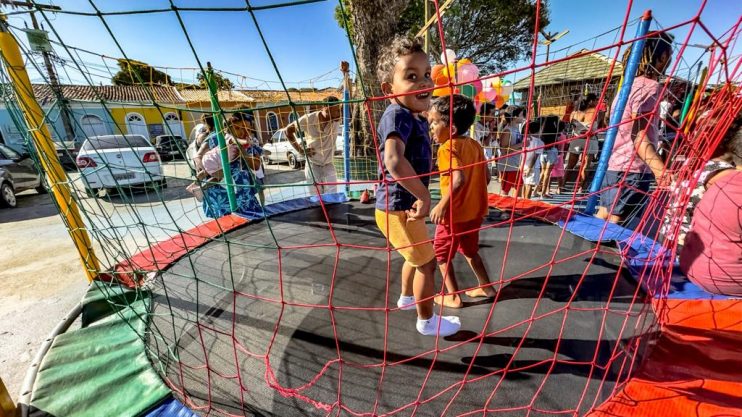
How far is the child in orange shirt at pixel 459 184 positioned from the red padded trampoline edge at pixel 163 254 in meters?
1.15

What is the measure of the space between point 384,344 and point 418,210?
61 centimetres

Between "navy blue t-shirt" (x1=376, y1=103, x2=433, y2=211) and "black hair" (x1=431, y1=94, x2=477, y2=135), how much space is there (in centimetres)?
25

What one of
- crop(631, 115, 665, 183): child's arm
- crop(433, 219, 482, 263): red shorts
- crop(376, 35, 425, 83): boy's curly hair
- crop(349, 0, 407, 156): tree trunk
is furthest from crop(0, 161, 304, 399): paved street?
crop(349, 0, 407, 156): tree trunk

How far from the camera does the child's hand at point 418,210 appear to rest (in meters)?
1.18

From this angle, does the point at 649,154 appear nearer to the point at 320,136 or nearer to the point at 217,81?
the point at 320,136

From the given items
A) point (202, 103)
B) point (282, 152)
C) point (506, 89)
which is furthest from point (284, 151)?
point (506, 89)

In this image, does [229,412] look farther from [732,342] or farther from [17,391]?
[732,342]

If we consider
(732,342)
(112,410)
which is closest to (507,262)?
(732,342)

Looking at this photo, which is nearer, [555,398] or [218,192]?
[555,398]

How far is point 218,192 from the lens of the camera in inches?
126

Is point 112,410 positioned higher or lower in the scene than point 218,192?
lower

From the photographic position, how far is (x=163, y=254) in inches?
88.6

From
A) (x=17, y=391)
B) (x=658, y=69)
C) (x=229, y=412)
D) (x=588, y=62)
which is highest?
(x=588, y=62)

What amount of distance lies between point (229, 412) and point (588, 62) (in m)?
8.97
